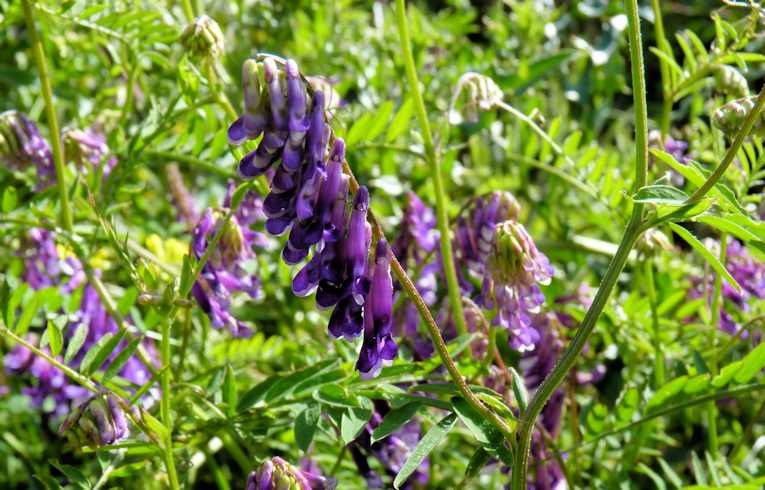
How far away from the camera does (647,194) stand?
1.23 metres

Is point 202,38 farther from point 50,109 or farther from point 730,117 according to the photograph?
point 730,117

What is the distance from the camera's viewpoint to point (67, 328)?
7.11 feet

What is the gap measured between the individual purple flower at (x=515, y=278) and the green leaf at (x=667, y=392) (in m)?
0.23

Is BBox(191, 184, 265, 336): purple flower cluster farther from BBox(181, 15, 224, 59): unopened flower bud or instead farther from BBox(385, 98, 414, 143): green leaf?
BBox(385, 98, 414, 143): green leaf

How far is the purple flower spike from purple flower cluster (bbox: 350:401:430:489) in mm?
529

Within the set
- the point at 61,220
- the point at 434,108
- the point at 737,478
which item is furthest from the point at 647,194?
the point at 434,108

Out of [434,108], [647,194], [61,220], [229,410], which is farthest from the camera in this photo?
[434,108]

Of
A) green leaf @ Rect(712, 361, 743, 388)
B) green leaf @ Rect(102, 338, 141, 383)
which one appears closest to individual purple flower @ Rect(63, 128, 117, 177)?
green leaf @ Rect(102, 338, 141, 383)

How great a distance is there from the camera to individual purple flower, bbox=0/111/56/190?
2025 millimetres

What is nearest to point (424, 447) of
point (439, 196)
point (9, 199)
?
point (439, 196)

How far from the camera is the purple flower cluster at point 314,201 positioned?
3.68ft

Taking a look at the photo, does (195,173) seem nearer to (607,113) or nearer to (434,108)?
(434,108)

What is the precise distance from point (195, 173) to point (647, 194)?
2.17 metres

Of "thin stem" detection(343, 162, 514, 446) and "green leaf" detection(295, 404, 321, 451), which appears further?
"green leaf" detection(295, 404, 321, 451)
